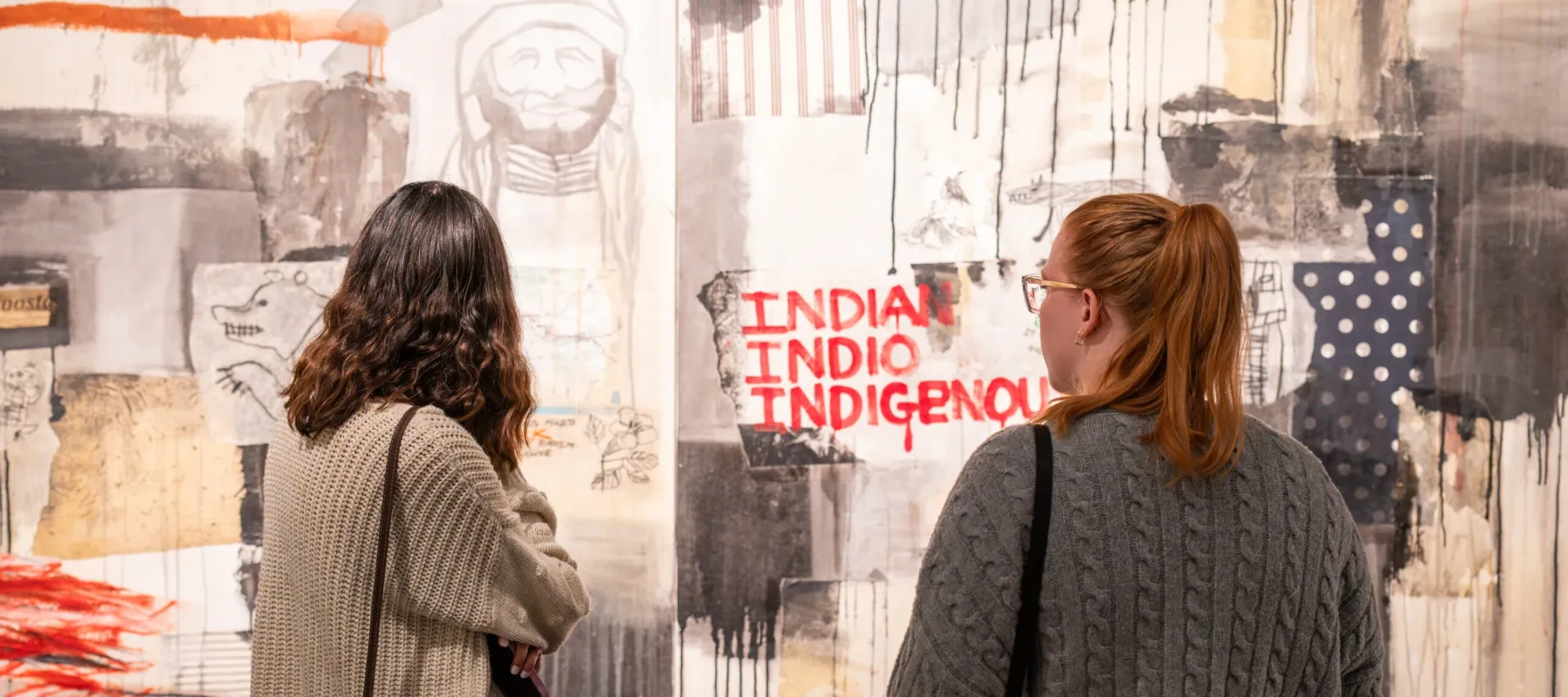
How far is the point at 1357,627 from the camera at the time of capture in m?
1.04

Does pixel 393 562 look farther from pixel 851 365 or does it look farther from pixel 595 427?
pixel 851 365

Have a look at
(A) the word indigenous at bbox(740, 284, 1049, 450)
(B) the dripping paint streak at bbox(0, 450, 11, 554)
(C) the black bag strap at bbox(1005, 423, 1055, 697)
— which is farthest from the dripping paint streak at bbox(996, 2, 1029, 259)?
(B) the dripping paint streak at bbox(0, 450, 11, 554)

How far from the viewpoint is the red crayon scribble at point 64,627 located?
6.95ft

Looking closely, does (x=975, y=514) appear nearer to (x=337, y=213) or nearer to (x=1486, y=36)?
(x=337, y=213)

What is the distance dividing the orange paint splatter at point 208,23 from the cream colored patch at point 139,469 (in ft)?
2.30

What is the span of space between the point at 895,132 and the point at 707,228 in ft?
1.37

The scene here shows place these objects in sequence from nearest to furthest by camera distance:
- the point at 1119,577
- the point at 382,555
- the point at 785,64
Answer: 1. the point at 1119,577
2. the point at 382,555
3. the point at 785,64

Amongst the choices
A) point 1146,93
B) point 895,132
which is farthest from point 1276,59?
point 895,132

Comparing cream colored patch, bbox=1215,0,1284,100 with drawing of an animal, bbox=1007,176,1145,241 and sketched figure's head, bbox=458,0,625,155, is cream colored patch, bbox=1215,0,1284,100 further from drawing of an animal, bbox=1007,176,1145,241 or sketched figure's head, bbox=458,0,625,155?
sketched figure's head, bbox=458,0,625,155

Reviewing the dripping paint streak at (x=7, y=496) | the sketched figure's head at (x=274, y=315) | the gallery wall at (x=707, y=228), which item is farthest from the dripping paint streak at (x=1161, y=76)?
the dripping paint streak at (x=7, y=496)

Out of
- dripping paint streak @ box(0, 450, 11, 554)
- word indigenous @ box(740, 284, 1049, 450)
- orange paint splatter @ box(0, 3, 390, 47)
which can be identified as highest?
orange paint splatter @ box(0, 3, 390, 47)

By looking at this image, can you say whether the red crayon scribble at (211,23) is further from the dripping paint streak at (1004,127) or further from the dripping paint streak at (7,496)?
the dripping paint streak at (1004,127)

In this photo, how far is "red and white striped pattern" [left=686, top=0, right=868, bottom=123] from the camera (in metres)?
2.08

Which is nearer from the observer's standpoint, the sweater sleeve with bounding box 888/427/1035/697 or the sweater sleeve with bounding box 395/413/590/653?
the sweater sleeve with bounding box 888/427/1035/697
